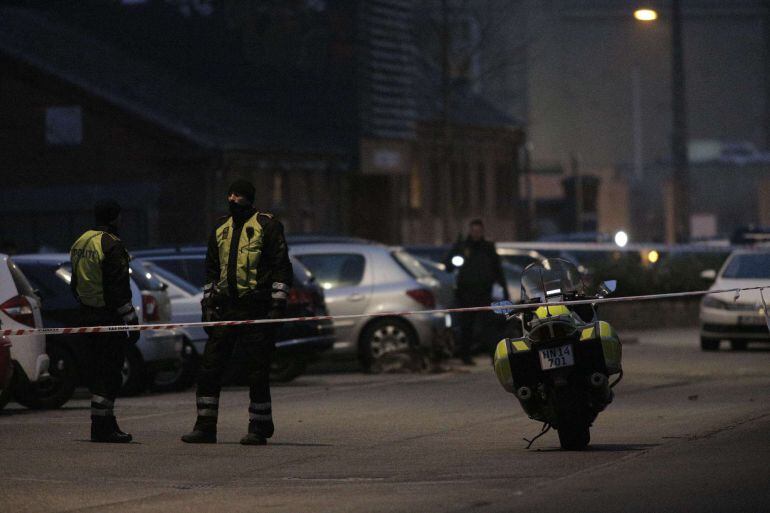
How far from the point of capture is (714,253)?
35094mm

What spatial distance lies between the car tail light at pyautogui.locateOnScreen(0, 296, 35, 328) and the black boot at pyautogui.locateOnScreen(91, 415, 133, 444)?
2.55 m

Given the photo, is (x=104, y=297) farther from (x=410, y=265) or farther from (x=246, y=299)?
(x=410, y=265)

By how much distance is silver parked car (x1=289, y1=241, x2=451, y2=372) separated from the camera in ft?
72.7

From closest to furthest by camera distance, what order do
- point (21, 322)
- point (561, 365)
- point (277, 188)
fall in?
point (561, 365) → point (21, 322) → point (277, 188)

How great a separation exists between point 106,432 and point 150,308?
5237 millimetres

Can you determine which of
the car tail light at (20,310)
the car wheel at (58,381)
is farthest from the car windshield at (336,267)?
the car tail light at (20,310)

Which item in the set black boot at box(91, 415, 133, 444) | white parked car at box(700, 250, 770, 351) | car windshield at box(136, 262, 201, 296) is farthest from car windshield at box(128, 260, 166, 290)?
white parked car at box(700, 250, 770, 351)

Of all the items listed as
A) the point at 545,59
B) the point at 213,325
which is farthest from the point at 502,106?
the point at 213,325

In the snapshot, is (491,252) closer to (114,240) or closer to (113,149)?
(114,240)

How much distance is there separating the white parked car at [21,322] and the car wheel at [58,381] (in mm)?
1083

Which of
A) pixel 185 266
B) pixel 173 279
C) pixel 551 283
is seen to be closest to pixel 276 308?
pixel 551 283

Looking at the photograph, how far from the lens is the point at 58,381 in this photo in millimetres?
17516

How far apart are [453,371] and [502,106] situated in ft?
190

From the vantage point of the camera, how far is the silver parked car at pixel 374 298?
22172mm
